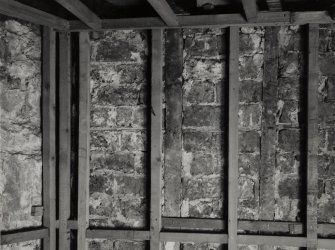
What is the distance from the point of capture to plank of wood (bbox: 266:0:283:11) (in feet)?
8.54

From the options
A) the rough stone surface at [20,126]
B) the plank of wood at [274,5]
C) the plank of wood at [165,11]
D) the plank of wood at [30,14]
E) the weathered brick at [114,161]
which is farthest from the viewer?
the weathered brick at [114,161]

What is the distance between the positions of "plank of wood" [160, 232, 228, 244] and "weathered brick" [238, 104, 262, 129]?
826 millimetres

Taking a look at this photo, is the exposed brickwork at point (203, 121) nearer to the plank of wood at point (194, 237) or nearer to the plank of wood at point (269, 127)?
the plank of wood at point (194, 237)

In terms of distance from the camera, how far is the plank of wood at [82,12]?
237 centimetres

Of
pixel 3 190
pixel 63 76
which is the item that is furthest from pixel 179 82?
pixel 3 190

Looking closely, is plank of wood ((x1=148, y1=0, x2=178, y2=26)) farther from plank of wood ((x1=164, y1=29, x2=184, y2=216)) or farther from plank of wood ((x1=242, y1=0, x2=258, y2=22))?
plank of wood ((x1=242, y1=0, x2=258, y2=22))

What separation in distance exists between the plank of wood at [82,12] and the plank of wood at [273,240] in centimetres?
187

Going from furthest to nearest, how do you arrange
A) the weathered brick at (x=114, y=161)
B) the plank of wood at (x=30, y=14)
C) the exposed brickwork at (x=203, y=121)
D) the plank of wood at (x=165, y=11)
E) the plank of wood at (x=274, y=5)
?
the weathered brick at (x=114, y=161) → the exposed brickwork at (x=203, y=121) → the plank of wood at (x=274, y=5) → the plank of wood at (x=30, y=14) → the plank of wood at (x=165, y=11)

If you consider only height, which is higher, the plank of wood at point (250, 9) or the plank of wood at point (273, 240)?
the plank of wood at point (250, 9)

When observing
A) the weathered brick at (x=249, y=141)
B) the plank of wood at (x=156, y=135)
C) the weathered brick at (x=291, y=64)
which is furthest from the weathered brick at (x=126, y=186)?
the weathered brick at (x=291, y=64)

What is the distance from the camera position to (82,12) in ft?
8.32

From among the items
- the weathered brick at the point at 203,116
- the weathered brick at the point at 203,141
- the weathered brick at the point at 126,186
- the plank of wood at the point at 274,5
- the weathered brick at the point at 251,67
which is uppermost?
the plank of wood at the point at 274,5

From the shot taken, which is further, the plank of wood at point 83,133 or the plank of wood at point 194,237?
the plank of wood at point 83,133

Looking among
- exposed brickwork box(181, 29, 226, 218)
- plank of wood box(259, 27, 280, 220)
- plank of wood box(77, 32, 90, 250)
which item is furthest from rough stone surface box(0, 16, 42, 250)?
plank of wood box(259, 27, 280, 220)
